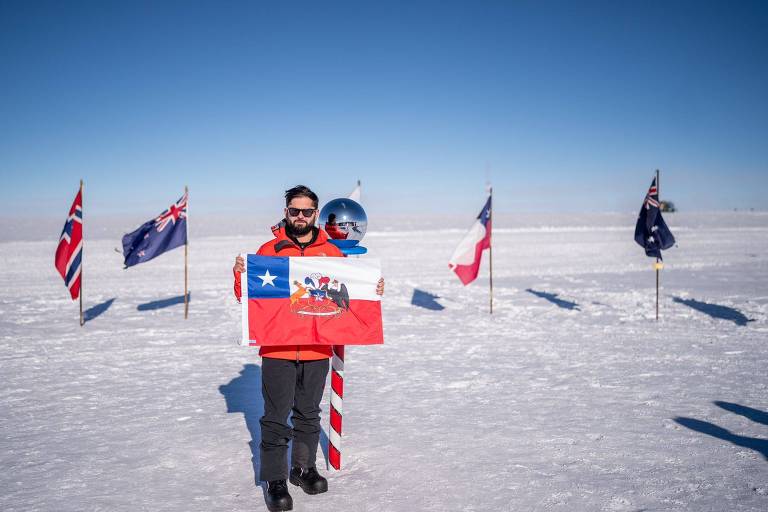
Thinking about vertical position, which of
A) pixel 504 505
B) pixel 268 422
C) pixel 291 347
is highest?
pixel 291 347

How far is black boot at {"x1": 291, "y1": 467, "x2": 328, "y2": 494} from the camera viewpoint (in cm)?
401

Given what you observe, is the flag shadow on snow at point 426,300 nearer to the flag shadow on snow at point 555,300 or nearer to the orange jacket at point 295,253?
the flag shadow on snow at point 555,300

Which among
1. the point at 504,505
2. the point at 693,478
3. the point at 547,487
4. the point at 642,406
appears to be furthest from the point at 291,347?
the point at 642,406

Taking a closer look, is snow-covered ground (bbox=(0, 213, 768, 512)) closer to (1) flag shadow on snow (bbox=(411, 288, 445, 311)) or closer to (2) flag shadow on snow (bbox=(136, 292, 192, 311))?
(2) flag shadow on snow (bbox=(136, 292, 192, 311))

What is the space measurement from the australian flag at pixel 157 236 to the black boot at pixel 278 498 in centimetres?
767

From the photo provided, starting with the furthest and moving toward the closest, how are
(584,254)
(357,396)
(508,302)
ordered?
(584,254)
(508,302)
(357,396)

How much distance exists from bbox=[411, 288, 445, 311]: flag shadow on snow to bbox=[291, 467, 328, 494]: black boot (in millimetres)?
8787

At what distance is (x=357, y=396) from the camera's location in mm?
6395

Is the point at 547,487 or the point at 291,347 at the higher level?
the point at 291,347

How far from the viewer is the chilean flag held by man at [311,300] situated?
3.85 m

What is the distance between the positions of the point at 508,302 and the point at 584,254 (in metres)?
15.7

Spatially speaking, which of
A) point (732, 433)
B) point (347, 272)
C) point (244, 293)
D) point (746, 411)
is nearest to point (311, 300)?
point (347, 272)

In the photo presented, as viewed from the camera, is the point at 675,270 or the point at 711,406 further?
the point at 675,270

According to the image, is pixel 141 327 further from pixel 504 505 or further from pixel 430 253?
pixel 430 253
